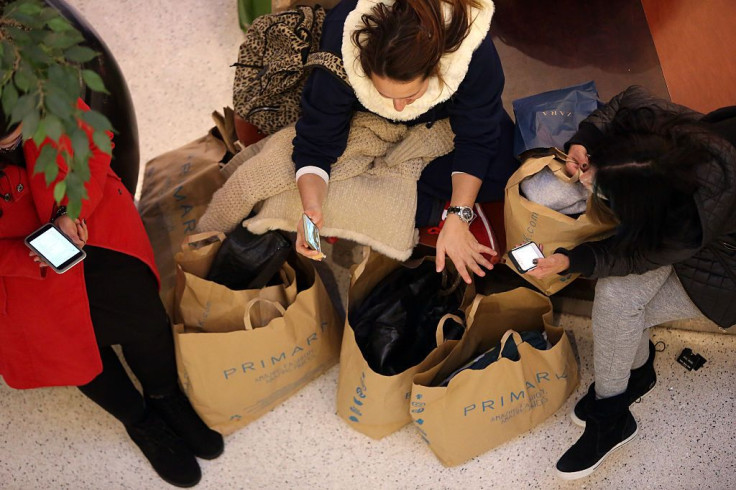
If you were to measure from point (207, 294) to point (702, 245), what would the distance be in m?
1.28

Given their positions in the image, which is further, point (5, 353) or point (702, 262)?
point (5, 353)

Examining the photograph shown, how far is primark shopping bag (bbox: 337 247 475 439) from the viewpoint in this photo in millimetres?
1938

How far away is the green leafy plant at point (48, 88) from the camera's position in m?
1.02

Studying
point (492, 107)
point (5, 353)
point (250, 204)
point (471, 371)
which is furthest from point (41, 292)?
point (492, 107)

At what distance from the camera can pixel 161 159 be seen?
2357 millimetres

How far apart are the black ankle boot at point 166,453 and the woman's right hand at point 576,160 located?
1.39m

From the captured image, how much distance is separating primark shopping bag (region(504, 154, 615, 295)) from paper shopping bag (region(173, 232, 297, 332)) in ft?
2.15

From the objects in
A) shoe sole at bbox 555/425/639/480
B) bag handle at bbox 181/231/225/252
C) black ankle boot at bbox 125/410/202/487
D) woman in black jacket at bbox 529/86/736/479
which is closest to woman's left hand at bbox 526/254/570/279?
woman in black jacket at bbox 529/86/736/479

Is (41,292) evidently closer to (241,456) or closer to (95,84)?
(241,456)

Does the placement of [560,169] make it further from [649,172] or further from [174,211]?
[174,211]

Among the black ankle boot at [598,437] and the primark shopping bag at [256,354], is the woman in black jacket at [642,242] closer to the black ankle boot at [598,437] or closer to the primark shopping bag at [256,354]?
the black ankle boot at [598,437]

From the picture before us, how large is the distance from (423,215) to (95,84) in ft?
3.81

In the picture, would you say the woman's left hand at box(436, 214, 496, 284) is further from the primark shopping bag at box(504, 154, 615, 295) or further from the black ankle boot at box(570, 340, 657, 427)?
the black ankle boot at box(570, 340, 657, 427)

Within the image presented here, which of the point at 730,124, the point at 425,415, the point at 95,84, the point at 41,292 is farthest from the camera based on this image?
the point at 425,415
